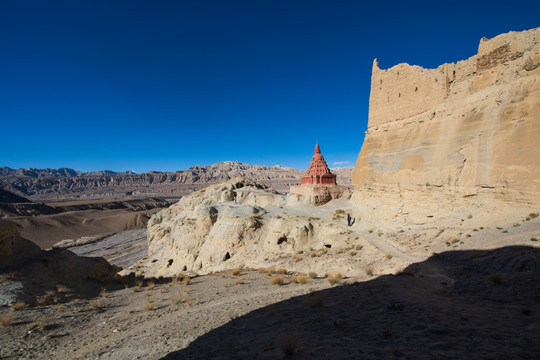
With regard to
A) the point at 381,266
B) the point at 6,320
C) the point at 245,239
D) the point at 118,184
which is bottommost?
the point at 6,320

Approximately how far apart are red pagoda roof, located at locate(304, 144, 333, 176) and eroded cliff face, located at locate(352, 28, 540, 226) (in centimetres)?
1201

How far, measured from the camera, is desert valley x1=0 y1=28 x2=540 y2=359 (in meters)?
4.83

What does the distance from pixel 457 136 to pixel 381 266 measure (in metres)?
7.29

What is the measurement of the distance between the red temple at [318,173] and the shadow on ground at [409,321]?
20089 mm

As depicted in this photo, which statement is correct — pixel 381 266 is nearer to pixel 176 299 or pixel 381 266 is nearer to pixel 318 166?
pixel 176 299

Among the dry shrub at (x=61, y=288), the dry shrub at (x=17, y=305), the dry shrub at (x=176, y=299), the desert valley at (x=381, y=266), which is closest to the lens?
the desert valley at (x=381, y=266)

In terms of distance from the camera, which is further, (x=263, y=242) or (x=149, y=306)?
(x=263, y=242)

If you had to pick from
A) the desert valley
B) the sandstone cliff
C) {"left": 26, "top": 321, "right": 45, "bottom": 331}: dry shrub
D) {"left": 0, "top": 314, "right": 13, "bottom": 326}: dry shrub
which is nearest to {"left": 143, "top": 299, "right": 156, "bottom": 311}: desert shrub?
the desert valley

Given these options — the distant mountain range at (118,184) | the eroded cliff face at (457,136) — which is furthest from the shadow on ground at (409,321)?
the distant mountain range at (118,184)

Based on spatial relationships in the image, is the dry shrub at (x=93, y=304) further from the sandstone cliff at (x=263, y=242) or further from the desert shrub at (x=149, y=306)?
the sandstone cliff at (x=263, y=242)

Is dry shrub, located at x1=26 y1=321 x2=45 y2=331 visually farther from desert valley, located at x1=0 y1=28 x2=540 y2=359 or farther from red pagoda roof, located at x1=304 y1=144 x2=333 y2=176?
red pagoda roof, located at x1=304 y1=144 x2=333 y2=176

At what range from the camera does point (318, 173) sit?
29156 mm

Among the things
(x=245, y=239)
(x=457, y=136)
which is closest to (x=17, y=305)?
(x=245, y=239)

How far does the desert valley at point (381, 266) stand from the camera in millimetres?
4832
